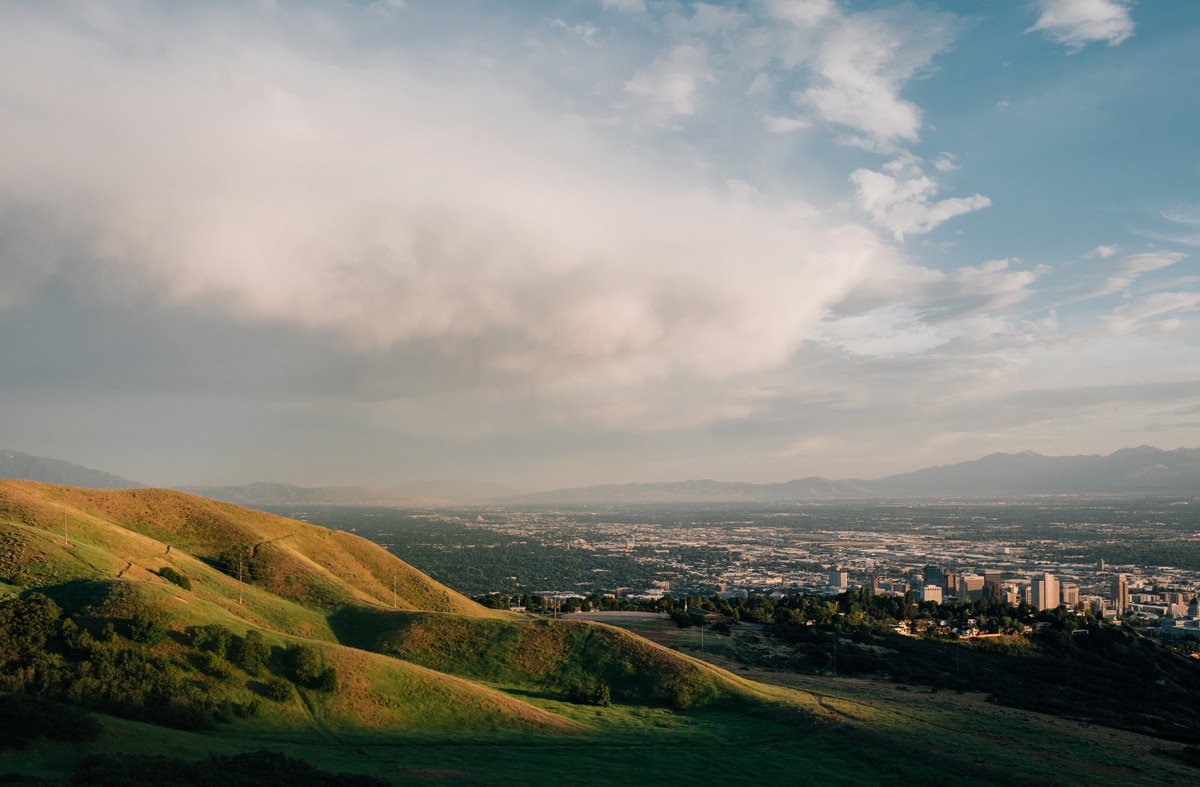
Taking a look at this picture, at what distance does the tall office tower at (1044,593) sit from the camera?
15750cm

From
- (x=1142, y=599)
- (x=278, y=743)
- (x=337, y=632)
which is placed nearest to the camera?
(x=278, y=743)

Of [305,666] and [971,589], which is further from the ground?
[305,666]

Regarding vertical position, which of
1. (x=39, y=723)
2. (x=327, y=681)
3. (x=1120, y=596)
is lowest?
(x=1120, y=596)

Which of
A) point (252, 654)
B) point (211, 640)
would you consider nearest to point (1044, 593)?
point (252, 654)

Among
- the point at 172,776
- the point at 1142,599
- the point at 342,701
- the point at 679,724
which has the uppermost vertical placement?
the point at 172,776

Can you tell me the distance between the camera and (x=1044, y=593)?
521 feet

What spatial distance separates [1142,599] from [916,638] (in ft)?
365

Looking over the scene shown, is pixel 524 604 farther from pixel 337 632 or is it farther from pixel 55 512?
pixel 55 512

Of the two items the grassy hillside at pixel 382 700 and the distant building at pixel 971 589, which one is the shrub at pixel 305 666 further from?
the distant building at pixel 971 589

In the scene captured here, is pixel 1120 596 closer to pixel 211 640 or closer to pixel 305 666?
pixel 305 666

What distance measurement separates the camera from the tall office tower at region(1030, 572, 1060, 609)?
15750 cm

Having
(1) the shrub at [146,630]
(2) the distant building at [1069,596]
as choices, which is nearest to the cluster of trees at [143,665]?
(1) the shrub at [146,630]

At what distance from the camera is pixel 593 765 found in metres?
41.1

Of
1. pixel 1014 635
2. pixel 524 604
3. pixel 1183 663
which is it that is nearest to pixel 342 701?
pixel 524 604
